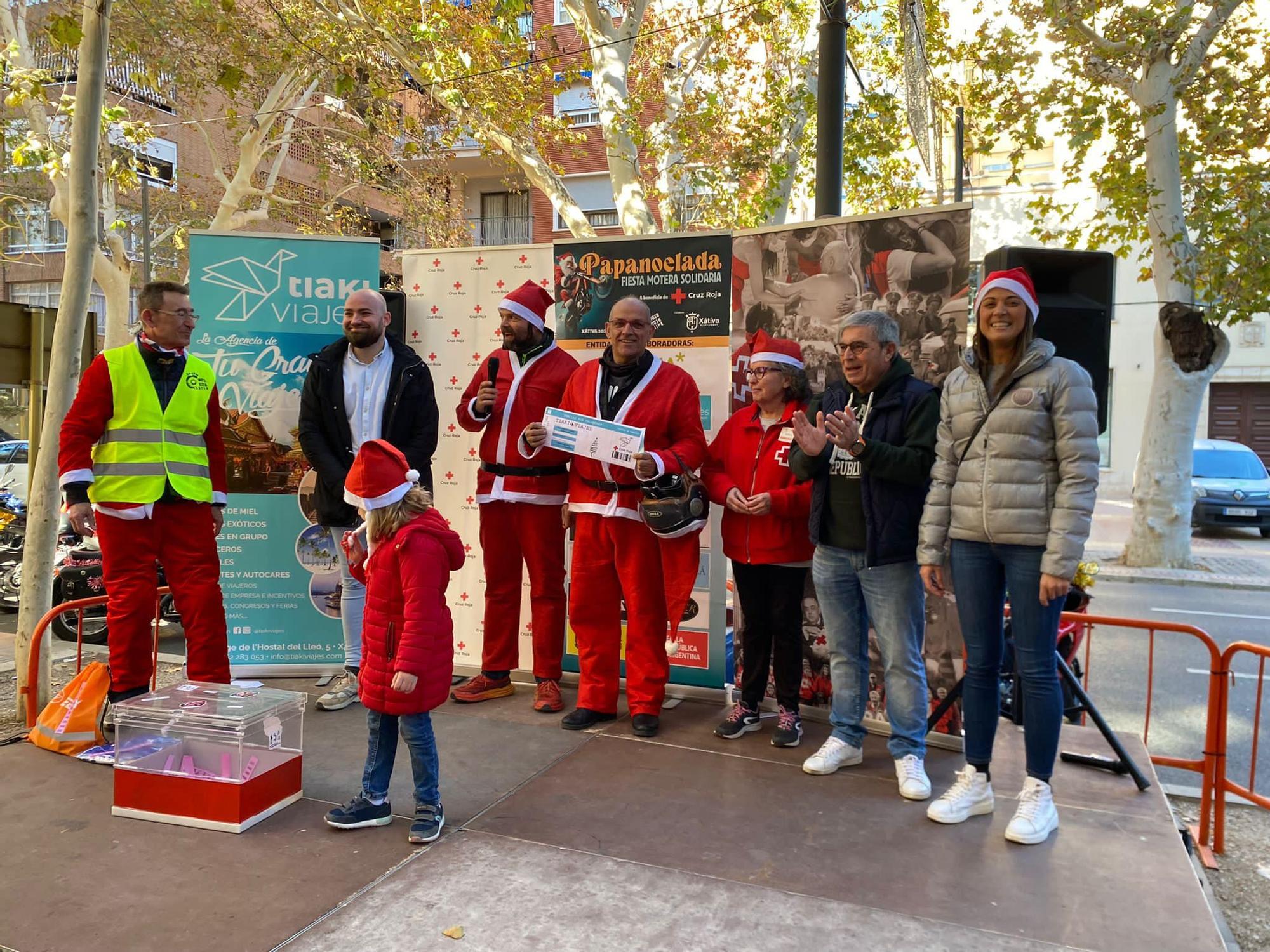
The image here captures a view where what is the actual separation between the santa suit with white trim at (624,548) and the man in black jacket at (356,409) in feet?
2.77

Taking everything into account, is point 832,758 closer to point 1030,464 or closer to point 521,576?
point 1030,464

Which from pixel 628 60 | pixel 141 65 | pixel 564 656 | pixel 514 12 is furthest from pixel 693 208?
pixel 564 656

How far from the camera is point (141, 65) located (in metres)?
15.6

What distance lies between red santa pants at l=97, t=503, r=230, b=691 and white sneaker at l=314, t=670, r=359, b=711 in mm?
662

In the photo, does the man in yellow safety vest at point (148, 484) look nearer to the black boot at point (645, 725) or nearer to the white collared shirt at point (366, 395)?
the white collared shirt at point (366, 395)

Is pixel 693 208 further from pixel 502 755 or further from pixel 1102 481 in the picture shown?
pixel 1102 481

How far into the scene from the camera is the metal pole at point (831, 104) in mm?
5598

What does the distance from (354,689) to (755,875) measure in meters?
2.80

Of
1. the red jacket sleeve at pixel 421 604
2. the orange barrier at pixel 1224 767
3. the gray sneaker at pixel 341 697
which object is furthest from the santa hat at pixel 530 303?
the orange barrier at pixel 1224 767

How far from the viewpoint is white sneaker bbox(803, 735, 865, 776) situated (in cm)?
413

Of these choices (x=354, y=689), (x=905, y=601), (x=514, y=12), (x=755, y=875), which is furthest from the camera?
(x=514, y=12)

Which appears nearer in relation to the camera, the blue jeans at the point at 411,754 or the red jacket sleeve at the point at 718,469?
the blue jeans at the point at 411,754

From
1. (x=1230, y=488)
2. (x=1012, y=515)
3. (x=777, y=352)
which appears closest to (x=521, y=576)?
(x=777, y=352)

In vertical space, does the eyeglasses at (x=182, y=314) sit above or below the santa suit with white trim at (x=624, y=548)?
above
